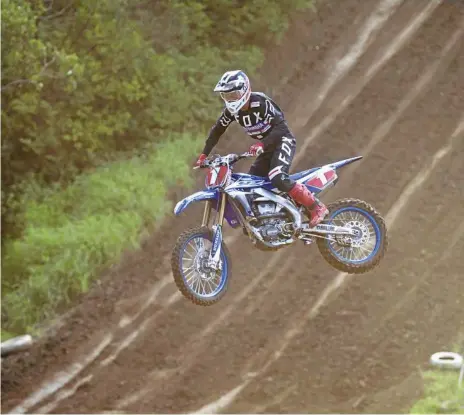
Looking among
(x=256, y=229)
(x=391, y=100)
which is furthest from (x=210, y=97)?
→ (x=256, y=229)

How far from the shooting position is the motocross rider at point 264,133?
299 inches

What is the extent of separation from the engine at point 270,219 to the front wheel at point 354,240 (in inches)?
16.7

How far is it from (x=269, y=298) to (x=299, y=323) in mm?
681

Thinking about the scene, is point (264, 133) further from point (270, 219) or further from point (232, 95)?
point (270, 219)

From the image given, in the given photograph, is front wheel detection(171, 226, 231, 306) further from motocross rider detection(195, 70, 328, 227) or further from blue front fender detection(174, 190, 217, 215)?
motocross rider detection(195, 70, 328, 227)

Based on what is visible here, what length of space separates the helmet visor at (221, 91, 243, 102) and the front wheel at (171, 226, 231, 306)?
52.6 inches

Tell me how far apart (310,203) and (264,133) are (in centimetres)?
87

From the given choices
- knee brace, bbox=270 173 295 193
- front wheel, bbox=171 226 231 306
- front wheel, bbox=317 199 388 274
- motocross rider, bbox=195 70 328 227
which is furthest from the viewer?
front wheel, bbox=317 199 388 274

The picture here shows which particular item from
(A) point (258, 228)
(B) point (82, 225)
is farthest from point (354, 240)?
(B) point (82, 225)

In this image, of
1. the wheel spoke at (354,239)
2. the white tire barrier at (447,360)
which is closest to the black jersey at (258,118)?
the wheel spoke at (354,239)

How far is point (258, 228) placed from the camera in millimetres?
8352

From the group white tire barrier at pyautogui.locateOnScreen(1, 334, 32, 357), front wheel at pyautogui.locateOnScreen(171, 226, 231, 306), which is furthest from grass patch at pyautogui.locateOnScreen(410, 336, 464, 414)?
white tire barrier at pyautogui.locateOnScreen(1, 334, 32, 357)

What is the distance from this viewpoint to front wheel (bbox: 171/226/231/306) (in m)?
7.99

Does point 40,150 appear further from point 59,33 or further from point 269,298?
point 269,298
